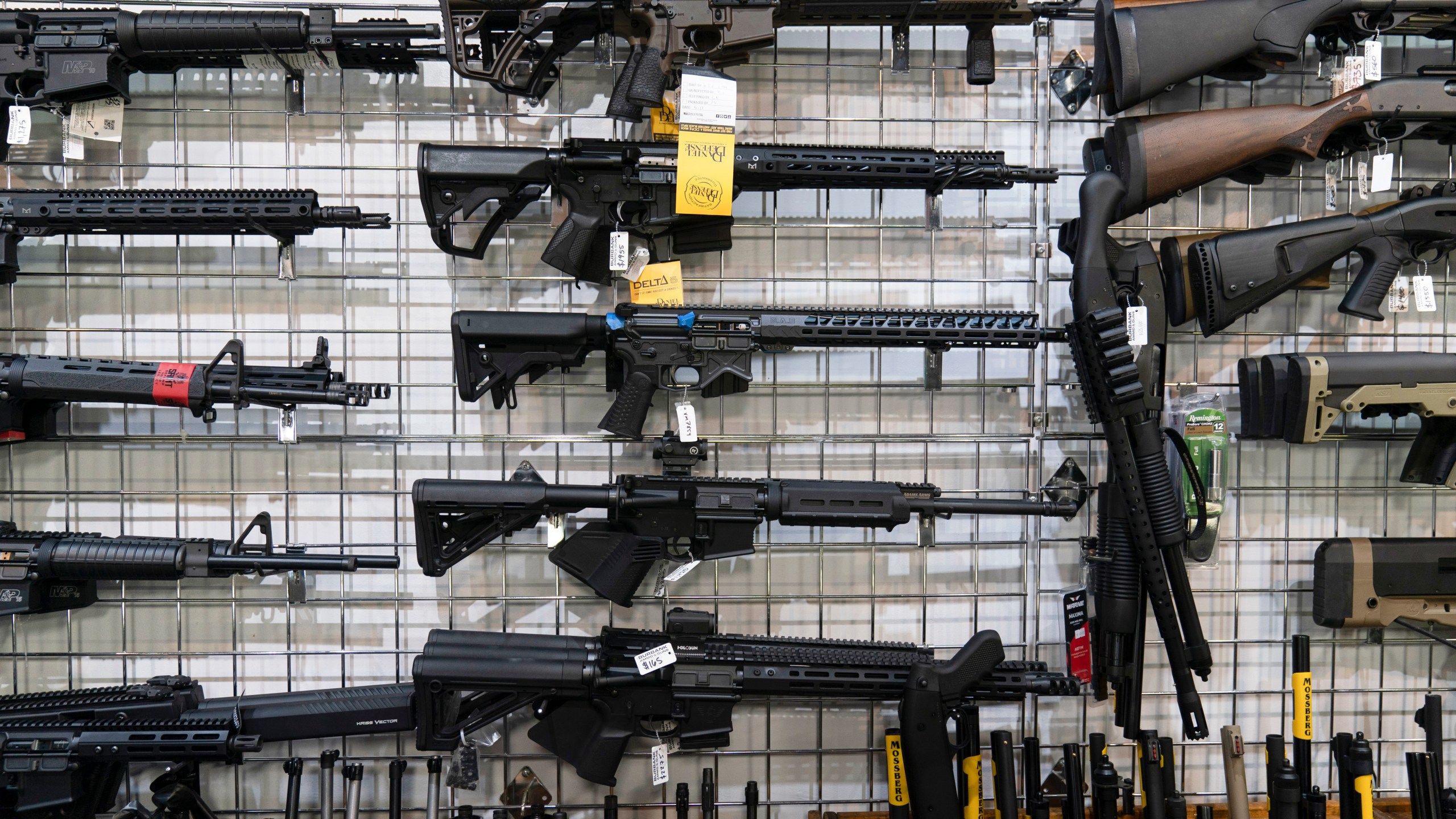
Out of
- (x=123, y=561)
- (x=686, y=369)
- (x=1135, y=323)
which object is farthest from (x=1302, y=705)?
(x=123, y=561)

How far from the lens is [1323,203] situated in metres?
2.72

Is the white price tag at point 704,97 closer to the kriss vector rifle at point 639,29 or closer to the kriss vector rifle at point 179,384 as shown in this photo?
the kriss vector rifle at point 639,29

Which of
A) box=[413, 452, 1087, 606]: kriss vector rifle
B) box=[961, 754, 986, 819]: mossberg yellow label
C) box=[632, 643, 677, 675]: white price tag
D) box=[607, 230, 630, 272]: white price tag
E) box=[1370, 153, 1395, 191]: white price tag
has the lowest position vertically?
box=[961, 754, 986, 819]: mossberg yellow label

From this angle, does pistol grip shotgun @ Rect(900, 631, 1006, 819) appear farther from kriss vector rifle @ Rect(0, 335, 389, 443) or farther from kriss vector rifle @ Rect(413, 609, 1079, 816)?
kriss vector rifle @ Rect(0, 335, 389, 443)

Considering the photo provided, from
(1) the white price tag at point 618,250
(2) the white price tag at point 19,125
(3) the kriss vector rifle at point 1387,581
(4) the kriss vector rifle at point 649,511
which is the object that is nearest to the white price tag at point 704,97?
(1) the white price tag at point 618,250

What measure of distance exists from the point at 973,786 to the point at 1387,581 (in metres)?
1.41

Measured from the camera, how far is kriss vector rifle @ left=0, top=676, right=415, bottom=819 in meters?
2.30

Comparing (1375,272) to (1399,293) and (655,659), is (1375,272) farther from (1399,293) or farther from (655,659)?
(655,659)

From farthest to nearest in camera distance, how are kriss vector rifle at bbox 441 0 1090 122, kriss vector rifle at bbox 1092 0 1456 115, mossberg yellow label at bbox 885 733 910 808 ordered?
mossberg yellow label at bbox 885 733 910 808
kriss vector rifle at bbox 1092 0 1456 115
kriss vector rifle at bbox 441 0 1090 122

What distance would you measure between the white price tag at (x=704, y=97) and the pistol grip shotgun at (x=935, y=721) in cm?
158

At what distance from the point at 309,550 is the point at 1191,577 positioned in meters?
2.73

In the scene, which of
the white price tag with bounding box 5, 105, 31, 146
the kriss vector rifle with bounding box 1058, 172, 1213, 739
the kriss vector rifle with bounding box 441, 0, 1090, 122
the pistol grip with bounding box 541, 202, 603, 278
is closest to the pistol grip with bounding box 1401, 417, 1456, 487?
the kriss vector rifle with bounding box 1058, 172, 1213, 739

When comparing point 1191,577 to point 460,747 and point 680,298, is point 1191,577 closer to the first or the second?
point 680,298

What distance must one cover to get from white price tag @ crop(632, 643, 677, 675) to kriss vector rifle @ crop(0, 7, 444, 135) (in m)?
1.75
